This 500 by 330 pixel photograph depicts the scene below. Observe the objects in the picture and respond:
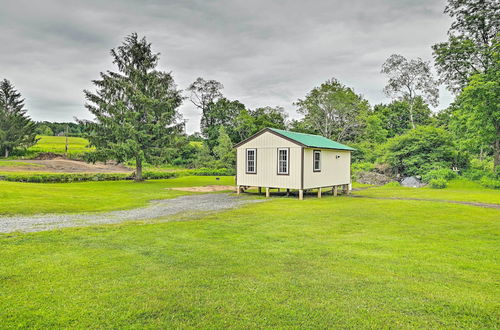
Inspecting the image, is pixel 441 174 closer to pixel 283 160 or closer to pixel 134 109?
pixel 283 160

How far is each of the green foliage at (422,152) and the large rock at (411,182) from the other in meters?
0.74

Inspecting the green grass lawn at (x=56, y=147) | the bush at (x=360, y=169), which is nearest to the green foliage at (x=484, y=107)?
the bush at (x=360, y=169)

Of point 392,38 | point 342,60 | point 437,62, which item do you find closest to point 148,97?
point 342,60

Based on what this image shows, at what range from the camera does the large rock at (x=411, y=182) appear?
2617 centimetres

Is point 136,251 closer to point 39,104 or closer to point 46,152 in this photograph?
point 46,152

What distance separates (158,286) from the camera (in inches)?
172

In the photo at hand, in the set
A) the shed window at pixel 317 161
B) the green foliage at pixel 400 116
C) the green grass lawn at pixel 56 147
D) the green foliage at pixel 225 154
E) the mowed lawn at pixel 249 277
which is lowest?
the mowed lawn at pixel 249 277

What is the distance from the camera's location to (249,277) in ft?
15.6

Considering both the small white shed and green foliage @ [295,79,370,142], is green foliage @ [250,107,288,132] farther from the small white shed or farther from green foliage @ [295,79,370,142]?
the small white shed

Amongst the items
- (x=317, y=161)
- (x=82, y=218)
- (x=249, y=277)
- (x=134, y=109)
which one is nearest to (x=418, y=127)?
(x=317, y=161)

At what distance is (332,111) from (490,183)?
928 inches

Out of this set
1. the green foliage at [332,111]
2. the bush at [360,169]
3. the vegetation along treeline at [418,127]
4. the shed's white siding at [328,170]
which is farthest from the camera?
the green foliage at [332,111]

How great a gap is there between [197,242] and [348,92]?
43.2 m

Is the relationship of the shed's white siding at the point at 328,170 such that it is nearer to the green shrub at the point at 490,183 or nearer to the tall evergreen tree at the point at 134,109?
the green shrub at the point at 490,183
